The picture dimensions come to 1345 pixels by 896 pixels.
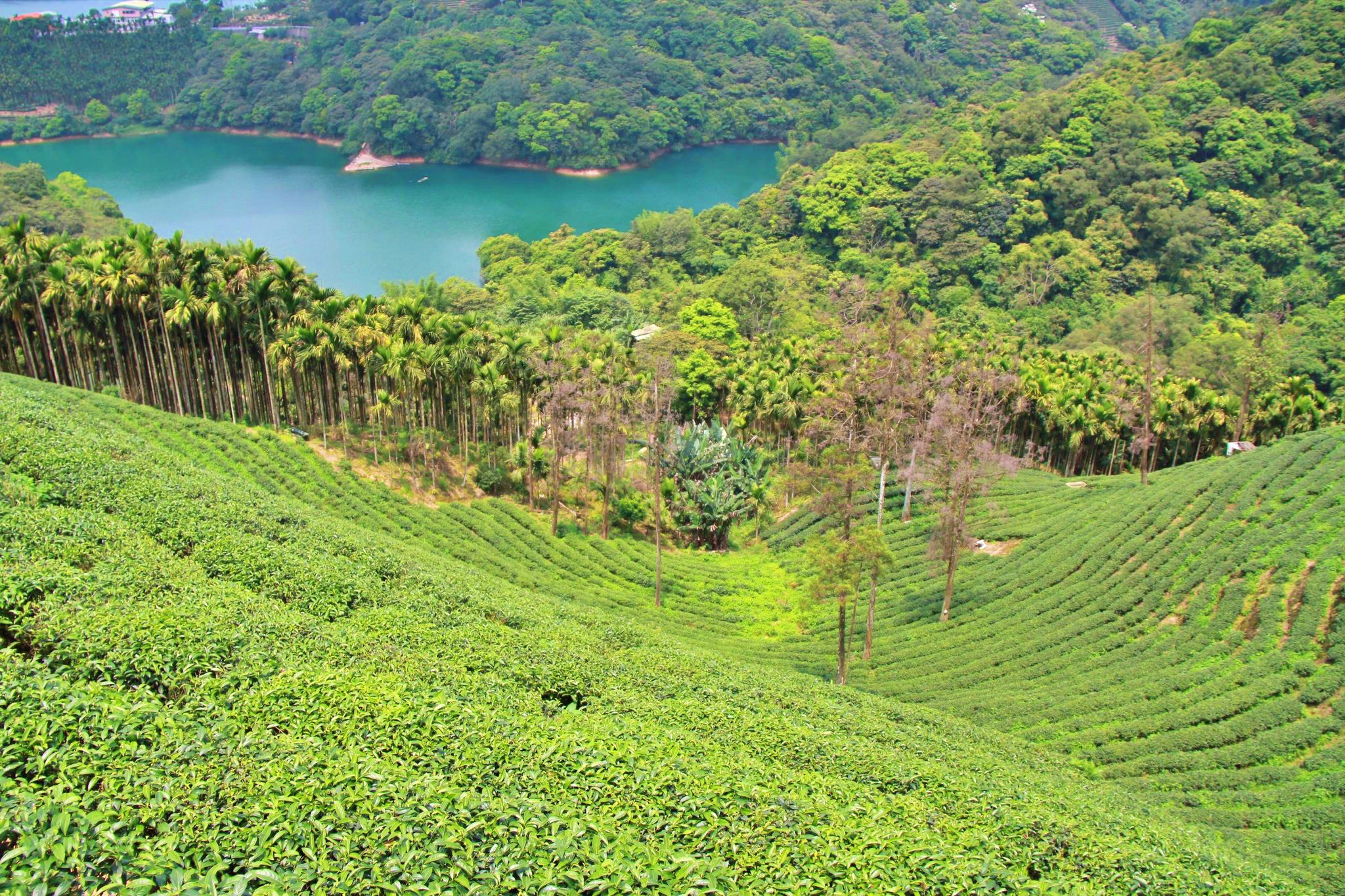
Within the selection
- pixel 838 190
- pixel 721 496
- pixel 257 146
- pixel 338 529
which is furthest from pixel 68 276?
pixel 257 146

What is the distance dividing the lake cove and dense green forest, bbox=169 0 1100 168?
4.41 metres

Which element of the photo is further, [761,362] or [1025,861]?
[761,362]

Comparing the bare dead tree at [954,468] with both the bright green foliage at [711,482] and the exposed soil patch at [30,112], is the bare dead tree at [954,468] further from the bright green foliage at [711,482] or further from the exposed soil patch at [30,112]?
the exposed soil patch at [30,112]

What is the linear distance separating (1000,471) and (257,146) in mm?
142864

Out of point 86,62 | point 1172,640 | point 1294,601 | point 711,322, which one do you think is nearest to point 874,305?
point 711,322

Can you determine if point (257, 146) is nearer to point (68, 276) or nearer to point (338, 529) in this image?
point (68, 276)

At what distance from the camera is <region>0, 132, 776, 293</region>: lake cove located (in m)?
103

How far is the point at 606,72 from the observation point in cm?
13825

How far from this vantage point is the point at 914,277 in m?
81.7

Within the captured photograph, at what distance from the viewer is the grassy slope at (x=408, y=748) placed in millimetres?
11539

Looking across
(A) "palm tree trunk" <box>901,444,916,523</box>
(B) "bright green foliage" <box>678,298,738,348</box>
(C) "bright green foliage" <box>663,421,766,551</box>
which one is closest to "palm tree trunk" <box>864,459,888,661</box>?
(A) "palm tree trunk" <box>901,444,916,523</box>

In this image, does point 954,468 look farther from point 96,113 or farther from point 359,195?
point 96,113

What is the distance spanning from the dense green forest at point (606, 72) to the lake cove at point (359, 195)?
174 inches

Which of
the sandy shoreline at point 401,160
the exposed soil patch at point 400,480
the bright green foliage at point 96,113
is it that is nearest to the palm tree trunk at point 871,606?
the exposed soil patch at point 400,480
